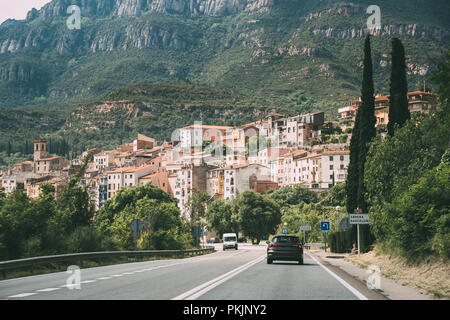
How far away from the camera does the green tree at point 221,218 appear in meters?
117


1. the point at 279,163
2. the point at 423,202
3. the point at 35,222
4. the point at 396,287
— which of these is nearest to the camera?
the point at 396,287

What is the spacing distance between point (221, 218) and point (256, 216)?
12.9 meters

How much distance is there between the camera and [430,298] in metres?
13.7

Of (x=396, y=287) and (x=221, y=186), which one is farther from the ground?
(x=221, y=186)

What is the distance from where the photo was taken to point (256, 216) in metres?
108

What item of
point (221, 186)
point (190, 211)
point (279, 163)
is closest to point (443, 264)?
point (190, 211)

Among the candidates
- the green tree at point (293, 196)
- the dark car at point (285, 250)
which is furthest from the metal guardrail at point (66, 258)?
the green tree at point (293, 196)

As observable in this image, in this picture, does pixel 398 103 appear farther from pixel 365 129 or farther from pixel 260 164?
pixel 260 164

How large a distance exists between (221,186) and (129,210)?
7840 centimetres

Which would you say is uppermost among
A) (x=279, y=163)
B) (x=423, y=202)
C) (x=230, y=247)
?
(x=279, y=163)

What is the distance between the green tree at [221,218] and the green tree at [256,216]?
4469mm

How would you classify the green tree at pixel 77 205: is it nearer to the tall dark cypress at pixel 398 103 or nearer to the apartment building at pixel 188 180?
the tall dark cypress at pixel 398 103

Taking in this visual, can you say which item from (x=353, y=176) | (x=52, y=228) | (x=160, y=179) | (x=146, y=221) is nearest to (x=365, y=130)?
(x=353, y=176)
